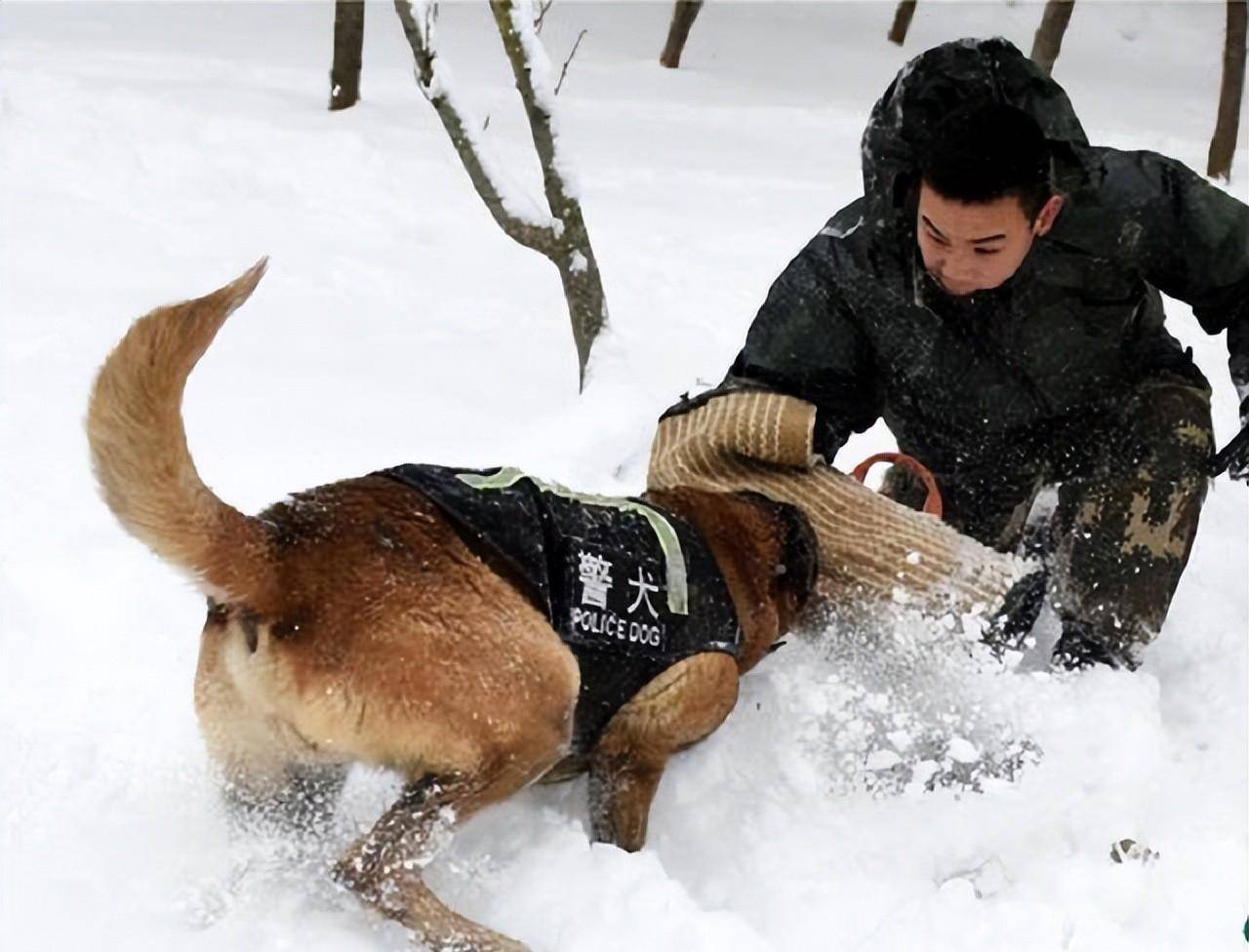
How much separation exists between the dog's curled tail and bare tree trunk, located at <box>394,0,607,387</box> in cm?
319

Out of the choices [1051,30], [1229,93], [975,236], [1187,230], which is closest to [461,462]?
[975,236]

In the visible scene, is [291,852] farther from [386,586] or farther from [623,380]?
[623,380]

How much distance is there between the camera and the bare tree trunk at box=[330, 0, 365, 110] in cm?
1066

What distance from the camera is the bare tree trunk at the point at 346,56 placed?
10664mm

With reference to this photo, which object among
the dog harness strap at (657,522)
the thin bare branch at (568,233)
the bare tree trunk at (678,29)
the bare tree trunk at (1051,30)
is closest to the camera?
the dog harness strap at (657,522)

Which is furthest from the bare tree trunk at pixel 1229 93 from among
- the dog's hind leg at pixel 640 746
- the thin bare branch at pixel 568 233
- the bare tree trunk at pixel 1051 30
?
the dog's hind leg at pixel 640 746

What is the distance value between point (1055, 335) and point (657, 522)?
1193 mm

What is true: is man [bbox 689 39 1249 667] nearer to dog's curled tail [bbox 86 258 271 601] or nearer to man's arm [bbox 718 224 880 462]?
man's arm [bbox 718 224 880 462]

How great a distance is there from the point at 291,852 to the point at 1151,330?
250cm

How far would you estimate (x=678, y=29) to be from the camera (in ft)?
50.2

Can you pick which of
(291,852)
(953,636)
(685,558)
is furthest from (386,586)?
(953,636)

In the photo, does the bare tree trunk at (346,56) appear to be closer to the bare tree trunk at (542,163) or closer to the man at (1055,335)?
the bare tree trunk at (542,163)

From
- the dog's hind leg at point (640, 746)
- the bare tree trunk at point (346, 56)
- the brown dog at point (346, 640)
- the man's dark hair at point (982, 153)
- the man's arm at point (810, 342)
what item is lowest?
the bare tree trunk at point (346, 56)

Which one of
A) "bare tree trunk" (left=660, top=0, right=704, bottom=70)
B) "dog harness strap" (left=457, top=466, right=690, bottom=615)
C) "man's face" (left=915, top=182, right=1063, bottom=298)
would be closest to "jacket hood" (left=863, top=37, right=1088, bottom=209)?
"man's face" (left=915, top=182, right=1063, bottom=298)
